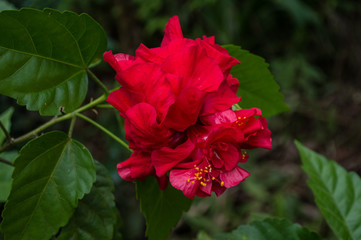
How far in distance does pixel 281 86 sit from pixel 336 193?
2.17 m

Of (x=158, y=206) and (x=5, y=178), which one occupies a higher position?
(x=158, y=206)

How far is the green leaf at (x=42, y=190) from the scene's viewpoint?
81 centimetres

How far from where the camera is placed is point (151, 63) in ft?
2.47

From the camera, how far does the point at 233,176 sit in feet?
2.44

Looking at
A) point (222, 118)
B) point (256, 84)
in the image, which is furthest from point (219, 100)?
point (256, 84)

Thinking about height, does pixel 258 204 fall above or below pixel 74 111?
below

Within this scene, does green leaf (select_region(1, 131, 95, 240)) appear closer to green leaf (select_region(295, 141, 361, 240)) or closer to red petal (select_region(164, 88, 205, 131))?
red petal (select_region(164, 88, 205, 131))

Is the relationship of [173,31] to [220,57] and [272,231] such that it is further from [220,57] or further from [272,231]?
[272,231]

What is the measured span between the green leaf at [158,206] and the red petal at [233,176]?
0.22 metres

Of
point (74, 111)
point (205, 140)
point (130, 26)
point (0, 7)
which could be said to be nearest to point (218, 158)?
point (205, 140)

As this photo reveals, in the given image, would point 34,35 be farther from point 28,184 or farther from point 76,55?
point 28,184

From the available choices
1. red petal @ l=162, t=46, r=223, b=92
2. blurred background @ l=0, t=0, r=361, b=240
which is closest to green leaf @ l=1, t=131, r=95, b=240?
red petal @ l=162, t=46, r=223, b=92

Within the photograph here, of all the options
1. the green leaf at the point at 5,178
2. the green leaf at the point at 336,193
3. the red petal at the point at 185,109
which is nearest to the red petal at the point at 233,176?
the red petal at the point at 185,109

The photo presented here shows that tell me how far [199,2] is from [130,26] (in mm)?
666
